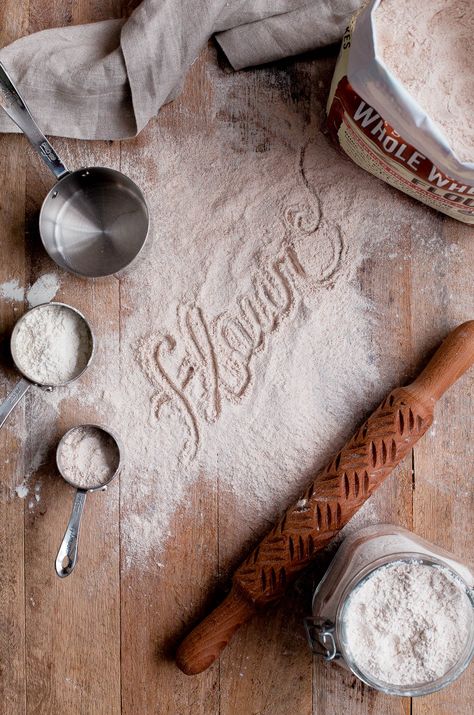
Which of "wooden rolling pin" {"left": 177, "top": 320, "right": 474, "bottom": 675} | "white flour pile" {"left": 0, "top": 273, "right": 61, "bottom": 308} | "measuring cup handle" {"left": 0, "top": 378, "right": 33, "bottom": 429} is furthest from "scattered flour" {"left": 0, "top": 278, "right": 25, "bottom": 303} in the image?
"wooden rolling pin" {"left": 177, "top": 320, "right": 474, "bottom": 675}

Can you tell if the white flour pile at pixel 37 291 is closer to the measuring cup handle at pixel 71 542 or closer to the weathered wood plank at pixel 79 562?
the weathered wood plank at pixel 79 562

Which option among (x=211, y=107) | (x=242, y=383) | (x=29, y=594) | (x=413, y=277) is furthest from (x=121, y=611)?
(x=211, y=107)

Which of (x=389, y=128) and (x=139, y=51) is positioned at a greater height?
(x=139, y=51)

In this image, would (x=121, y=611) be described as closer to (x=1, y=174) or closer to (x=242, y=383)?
(x=242, y=383)

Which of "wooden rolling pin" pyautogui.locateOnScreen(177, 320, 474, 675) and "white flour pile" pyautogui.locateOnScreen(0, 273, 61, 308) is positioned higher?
"white flour pile" pyautogui.locateOnScreen(0, 273, 61, 308)

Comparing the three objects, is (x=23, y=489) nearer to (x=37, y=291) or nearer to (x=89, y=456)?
(x=89, y=456)

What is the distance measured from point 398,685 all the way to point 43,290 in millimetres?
709

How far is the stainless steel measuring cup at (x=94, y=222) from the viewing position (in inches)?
37.6

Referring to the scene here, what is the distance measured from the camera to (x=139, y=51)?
92 centimetres

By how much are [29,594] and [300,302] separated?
58cm

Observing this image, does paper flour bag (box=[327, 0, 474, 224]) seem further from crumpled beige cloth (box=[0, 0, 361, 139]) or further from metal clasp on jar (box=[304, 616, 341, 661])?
metal clasp on jar (box=[304, 616, 341, 661])

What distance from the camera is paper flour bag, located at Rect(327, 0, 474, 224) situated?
2.49 feet

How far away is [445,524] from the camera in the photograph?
957 millimetres

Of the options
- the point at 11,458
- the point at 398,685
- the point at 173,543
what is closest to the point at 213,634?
the point at 173,543
